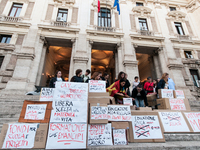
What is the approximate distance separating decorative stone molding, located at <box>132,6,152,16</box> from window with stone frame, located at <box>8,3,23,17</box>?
13.1 meters

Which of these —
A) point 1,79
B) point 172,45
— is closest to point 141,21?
point 172,45

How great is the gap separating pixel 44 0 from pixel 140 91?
1430 centimetres

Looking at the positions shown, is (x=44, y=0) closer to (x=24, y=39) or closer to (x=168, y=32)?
(x=24, y=39)

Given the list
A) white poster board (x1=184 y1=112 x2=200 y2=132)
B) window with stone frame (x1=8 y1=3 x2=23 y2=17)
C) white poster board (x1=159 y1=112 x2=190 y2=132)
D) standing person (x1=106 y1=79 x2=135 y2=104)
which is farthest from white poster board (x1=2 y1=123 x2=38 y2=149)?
window with stone frame (x1=8 y1=3 x2=23 y2=17)

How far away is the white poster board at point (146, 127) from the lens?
262 centimetres

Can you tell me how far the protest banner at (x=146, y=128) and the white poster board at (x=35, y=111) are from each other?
6.88 feet

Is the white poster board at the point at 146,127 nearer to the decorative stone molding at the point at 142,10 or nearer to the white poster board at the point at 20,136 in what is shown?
the white poster board at the point at 20,136

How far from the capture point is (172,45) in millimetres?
12273

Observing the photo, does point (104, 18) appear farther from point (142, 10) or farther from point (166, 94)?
point (166, 94)

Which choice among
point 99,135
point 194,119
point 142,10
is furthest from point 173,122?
point 142,10

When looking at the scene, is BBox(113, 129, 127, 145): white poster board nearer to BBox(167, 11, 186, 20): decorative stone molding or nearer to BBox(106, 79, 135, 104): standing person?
BBox(106, 79, 135, 104): standing person

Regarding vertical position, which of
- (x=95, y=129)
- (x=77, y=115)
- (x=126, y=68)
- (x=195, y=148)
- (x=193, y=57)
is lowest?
(x=195, y=148)

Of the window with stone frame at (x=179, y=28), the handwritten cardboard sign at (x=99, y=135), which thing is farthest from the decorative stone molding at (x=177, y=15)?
the handwritten cardboard sign at (x=99, y=135)

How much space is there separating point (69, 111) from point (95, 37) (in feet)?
33.6
